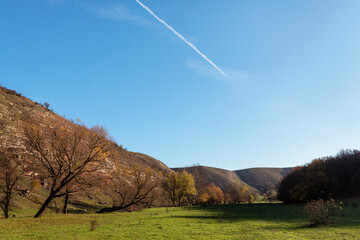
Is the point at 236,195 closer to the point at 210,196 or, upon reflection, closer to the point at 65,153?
the point at 210,196

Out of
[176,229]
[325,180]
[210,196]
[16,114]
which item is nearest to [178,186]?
[210,196]

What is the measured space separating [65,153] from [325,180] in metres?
60.2

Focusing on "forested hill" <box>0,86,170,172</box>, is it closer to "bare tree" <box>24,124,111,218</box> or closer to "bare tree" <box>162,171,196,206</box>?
"bare tree" <box>162,171,196,206</box>

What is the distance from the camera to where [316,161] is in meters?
68.0

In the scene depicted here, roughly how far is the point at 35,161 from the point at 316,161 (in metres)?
68.7

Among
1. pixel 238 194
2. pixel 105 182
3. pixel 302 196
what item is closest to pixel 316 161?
pixel 302 196

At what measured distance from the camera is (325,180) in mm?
60438

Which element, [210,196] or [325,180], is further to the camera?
[210,196]

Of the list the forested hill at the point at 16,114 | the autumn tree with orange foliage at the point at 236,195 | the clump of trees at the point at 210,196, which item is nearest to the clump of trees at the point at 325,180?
the autumn tree with orange foliage at the point at 236,195

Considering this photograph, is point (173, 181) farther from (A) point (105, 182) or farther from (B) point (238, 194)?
(A) point (105, 182)

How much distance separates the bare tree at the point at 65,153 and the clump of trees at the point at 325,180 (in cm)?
5126

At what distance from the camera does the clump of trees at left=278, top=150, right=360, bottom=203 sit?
197ft

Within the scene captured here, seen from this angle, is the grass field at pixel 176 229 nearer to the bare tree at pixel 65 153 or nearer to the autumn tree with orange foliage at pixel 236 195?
the bare tree at pixel 65 153

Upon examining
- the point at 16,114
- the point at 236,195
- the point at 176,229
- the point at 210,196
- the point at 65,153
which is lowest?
the point at 210,196
